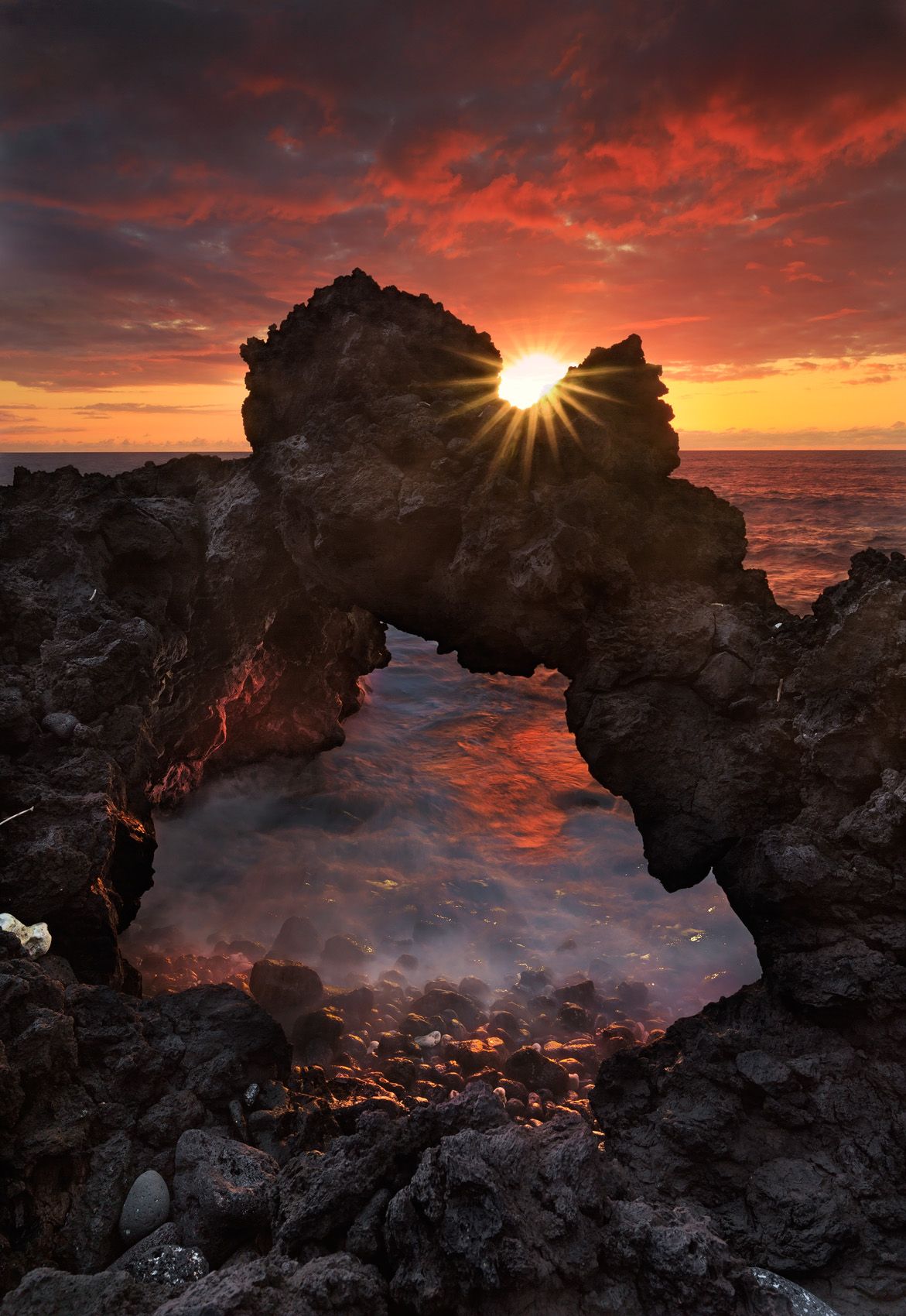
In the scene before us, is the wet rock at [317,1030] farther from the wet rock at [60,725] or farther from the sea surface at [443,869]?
the wet rock at [60,725]

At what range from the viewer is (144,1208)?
466cm

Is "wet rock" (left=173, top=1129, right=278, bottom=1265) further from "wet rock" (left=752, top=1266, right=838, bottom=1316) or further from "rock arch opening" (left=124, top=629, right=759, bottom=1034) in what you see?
"rock arch opening" (left=124, top=629, right=759, bottom=1034)

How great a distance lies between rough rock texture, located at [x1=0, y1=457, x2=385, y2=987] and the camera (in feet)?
21.8

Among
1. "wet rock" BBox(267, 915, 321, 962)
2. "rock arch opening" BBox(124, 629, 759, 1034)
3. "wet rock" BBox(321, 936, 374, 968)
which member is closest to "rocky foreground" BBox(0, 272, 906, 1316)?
"wet rock" BBox(321, 936, 374, 968)

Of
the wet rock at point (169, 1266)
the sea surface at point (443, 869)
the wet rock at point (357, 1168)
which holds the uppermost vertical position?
the wet rock at point (357, 1168)

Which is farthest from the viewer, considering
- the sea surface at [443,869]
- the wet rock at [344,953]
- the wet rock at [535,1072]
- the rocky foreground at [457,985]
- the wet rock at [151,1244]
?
the sea surface at [443,869]

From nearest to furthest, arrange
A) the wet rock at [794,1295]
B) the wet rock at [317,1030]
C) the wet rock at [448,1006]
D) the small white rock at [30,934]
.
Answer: the wet rock at [794,1295] → the small white rock at [30,934] → the wet rock at [317,1030] → the wet rock at [448,1006]

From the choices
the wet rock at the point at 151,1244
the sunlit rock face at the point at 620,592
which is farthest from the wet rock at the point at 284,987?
the sunlit rock face at the point at 620,592

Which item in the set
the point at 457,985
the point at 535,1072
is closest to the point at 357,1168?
the point at 535,1072

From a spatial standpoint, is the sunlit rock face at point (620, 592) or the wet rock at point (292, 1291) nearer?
the wet rock at point (292, 1291)

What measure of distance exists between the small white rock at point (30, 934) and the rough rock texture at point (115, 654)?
0.25 m

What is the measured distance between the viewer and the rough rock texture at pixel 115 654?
666 cm

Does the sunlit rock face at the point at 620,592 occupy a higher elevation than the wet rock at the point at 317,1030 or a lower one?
higher

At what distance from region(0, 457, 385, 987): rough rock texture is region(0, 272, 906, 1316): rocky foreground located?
0.15ft
